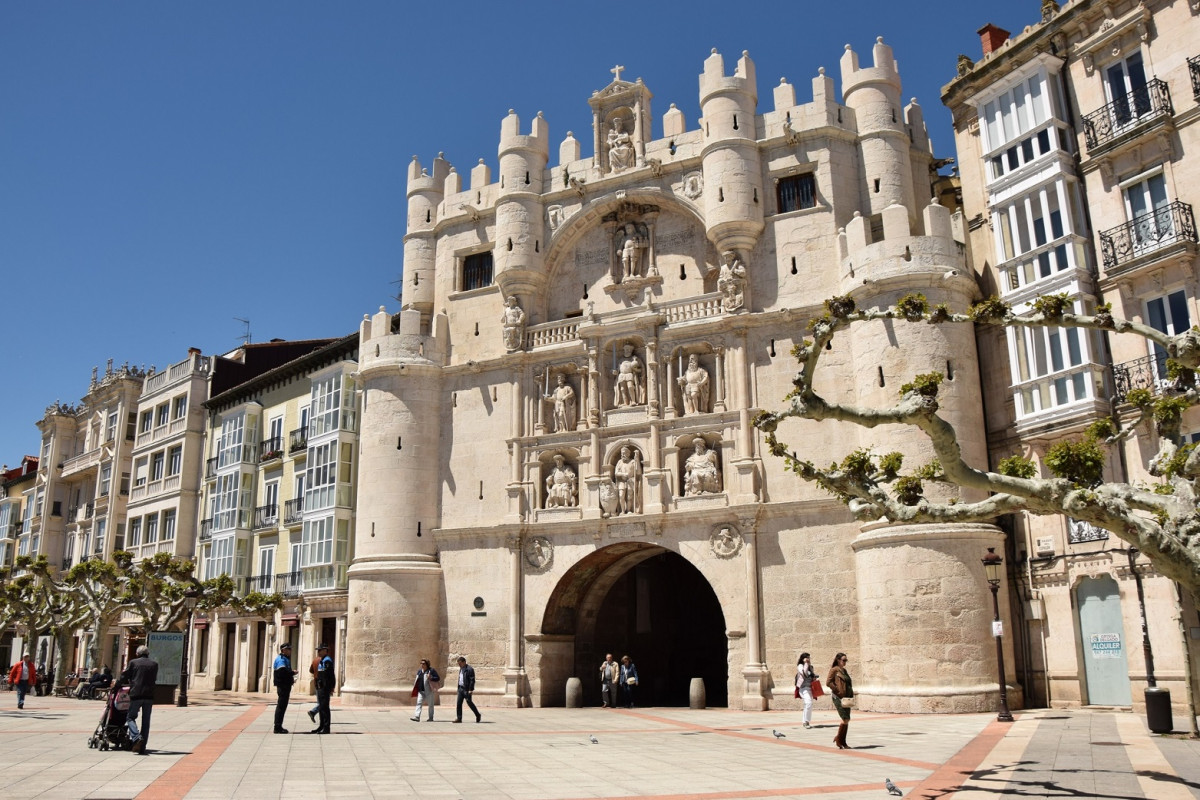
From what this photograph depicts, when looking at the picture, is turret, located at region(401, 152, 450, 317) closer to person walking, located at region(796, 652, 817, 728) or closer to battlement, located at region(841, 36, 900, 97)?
battlement, located at region(841, 36, 900, 97)

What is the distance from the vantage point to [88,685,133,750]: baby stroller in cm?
1553

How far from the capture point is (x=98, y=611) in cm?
3612

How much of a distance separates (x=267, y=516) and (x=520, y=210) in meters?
18.7

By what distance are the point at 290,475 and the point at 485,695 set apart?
16.5m

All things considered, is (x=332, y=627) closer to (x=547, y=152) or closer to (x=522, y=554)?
(x=522, y=554)

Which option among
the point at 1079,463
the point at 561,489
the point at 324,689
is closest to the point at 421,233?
the point at 561,489

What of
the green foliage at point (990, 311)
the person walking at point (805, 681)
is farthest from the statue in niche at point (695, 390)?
the green foliage at point (990, 311)

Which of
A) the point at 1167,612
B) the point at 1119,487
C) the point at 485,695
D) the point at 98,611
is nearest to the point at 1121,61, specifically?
the point at 1167,612

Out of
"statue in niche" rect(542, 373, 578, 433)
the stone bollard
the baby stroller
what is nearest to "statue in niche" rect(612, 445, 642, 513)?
"statue in niche" rect(542, 373, 578, 433)

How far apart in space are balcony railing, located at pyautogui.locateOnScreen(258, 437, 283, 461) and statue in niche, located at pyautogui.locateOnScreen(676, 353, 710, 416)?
2111cm

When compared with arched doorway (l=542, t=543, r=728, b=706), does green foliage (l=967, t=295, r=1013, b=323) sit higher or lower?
higher

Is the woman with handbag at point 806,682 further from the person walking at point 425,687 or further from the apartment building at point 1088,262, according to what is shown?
the person walking at point 425,687

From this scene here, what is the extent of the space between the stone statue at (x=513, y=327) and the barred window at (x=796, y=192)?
29.3 ft

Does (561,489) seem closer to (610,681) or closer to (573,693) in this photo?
(610,681)
